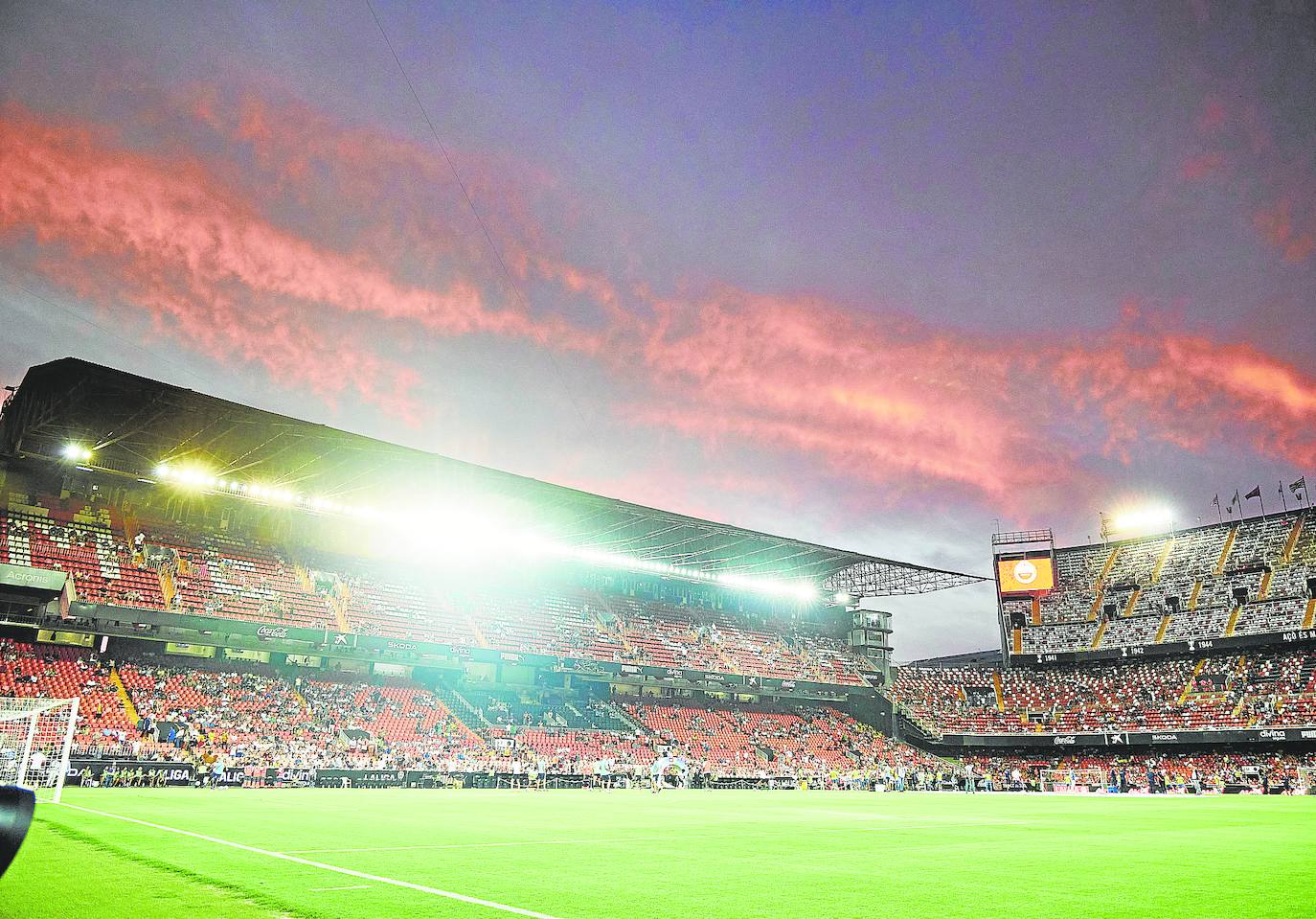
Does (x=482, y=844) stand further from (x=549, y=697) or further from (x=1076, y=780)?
(x=1076, y=780)

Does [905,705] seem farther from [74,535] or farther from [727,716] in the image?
[74,535]

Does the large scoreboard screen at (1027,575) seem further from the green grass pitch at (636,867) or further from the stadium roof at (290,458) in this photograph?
the green grass pitch at (636,867)

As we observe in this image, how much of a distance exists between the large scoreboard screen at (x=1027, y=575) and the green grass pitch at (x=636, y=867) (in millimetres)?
64339

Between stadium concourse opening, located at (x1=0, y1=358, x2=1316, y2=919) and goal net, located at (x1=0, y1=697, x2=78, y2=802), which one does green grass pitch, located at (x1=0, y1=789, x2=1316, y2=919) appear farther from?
goal net, located at (x1=0, y1=697, x2=78, y2=802)

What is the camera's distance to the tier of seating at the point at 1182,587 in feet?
228

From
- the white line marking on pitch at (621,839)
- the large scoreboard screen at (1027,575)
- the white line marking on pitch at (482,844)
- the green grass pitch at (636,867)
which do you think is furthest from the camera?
the large scoreboard screen at (1027,575)

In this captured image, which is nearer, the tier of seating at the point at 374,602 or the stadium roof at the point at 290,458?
the stadium roof at the point at 290,458

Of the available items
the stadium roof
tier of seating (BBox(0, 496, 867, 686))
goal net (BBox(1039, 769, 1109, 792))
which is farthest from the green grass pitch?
goal net (BBox(1039, 769, 1109, 792))

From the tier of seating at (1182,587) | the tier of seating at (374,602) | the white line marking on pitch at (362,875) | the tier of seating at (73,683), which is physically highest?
the tier of seating at (1182,587)

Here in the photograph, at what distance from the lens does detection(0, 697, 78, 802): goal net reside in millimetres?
21891

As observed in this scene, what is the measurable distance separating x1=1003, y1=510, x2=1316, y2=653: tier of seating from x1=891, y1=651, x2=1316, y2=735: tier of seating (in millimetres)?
2636

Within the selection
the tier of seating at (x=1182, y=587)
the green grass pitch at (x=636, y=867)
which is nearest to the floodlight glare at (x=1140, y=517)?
the tier of seating at (x=1182, y=587)

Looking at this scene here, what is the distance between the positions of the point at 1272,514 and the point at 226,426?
8546cm

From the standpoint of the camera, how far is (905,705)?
251 ft
